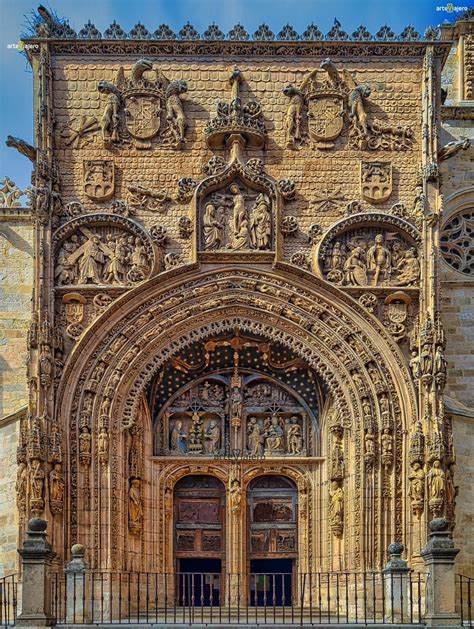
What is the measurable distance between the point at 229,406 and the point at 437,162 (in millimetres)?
5444

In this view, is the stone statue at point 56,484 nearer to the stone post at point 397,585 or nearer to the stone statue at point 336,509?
the stone statue at point 336,509

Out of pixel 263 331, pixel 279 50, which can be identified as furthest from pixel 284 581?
pixel 279 50

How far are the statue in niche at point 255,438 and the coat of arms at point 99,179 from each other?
4582mm

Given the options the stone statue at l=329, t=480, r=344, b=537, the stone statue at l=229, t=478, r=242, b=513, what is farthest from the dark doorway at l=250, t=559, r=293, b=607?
the stone statue at l=329, t=480, r=344, b=537

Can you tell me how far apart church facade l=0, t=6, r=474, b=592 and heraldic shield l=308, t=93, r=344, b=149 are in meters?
0.04

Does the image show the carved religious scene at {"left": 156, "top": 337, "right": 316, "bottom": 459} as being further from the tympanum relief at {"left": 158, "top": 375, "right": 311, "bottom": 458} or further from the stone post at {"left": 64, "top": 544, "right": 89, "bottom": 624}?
the stone post at {"left": 64, "top": 544, "right": 89, "bottom": 624}

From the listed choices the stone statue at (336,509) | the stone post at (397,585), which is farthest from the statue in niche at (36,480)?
the stone post at (397,585)

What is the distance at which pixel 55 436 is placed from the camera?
21.6 m

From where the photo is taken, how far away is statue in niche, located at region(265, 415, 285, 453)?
23.0 metres

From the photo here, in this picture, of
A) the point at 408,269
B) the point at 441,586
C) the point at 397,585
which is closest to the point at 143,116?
the point at 408,269

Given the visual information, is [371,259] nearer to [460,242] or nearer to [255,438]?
[460,242]

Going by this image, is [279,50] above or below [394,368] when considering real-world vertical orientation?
above

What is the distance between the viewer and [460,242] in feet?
81.6

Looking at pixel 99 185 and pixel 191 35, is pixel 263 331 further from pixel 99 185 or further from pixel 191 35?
pixel 191 35
